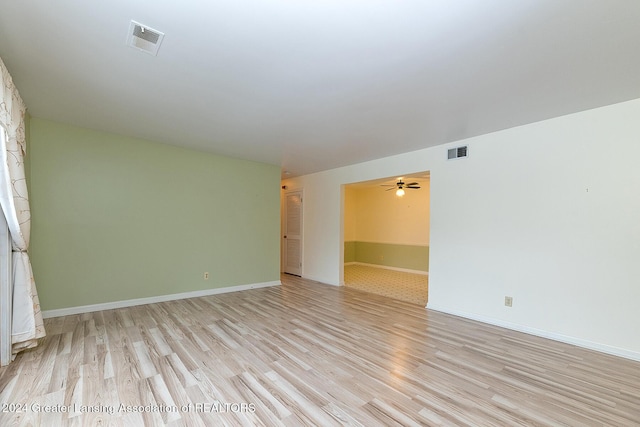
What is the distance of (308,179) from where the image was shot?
6320 millimetres

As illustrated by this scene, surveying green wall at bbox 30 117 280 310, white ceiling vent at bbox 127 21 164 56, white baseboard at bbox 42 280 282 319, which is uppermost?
white ceiling vent at bbox 127 21 164 56

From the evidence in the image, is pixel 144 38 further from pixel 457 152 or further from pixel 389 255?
pixel 389 255

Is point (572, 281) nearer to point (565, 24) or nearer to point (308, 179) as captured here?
point (565, 24)

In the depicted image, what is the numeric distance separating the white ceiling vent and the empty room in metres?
0.01

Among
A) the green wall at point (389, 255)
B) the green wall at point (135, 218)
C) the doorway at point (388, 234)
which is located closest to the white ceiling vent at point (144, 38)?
the green wall at point (135, 218)

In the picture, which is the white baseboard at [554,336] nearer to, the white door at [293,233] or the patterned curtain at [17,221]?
the white door at [293,233]

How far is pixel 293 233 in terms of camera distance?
6727 mm

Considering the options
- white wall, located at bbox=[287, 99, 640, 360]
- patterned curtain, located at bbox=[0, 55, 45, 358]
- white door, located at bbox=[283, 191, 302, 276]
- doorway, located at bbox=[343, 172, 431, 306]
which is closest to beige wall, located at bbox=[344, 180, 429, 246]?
doorway, located at bbox=[343, 172, 431, 306]

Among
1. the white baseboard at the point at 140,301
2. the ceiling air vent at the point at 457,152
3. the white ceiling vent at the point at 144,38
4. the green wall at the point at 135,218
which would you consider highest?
the white ceiling vent at the point at 144,38

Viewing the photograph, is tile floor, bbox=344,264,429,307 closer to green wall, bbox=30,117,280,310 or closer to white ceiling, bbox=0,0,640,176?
green wall, bbox=30,117,280,310

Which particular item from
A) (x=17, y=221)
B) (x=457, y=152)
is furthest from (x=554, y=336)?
(x=17, y=221)

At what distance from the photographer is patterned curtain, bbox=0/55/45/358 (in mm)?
2178

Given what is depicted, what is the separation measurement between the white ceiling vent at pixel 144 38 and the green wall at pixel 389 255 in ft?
22.4

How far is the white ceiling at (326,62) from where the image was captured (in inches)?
61.0
